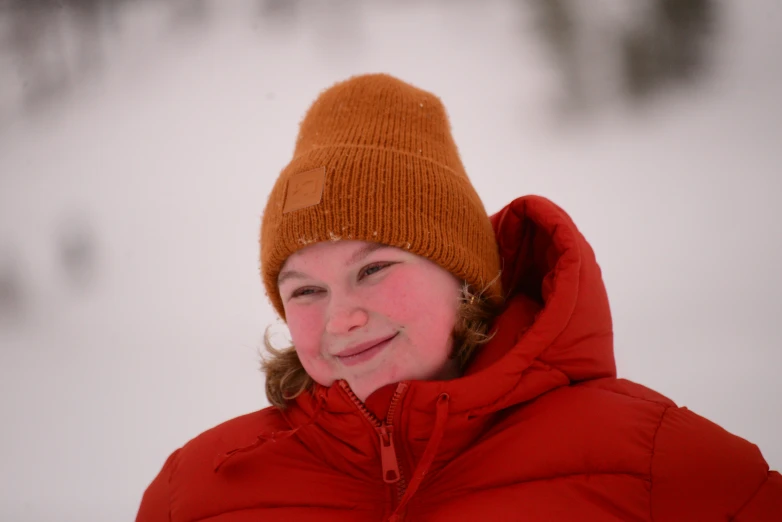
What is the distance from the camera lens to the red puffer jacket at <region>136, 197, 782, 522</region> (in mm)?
782

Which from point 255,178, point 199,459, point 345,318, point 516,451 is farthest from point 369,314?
point 255,178

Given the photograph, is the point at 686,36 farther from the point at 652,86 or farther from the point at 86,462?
the point at 86,462

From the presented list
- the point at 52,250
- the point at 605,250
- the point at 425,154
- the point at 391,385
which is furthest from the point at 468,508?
the point at 52,250

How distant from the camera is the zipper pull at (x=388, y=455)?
843 mm

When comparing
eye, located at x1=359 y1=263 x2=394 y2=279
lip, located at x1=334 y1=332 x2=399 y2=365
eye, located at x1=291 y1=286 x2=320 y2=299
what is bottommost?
lip, located at x1=334 y1=332 x2=399 y2=365

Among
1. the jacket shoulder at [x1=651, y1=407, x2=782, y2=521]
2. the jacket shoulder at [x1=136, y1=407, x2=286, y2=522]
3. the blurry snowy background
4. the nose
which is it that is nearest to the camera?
the jacket shoulder at [x1=651, y1=407, x2=782, y2=521]

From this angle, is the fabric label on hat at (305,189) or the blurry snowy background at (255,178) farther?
the blurry snowy background at (255,178)

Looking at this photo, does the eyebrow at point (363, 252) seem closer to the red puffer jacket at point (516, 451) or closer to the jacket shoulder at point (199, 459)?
the red puffer jacket at point (516, 451)

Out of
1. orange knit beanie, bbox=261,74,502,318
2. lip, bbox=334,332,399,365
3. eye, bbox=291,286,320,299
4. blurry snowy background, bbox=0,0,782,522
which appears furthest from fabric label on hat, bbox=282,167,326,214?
blurry snowy background, bbox=0,0,782,522

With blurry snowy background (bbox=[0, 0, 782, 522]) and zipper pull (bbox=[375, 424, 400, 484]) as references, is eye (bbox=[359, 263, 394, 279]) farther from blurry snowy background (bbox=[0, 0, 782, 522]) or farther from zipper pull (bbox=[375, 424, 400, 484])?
blurry snowy background (bbox=[0, 0, 782, 522])

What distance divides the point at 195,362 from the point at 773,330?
1708 mm

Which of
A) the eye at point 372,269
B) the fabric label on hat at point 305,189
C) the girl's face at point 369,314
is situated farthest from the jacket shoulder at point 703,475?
the fabric label on hat at point 305,189

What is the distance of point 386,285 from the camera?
88 cm

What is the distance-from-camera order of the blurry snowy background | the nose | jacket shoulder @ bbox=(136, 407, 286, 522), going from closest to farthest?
the nose < jacket shoulder @ bbox=(136, 407, 286, 522) < the blurry snowy background
